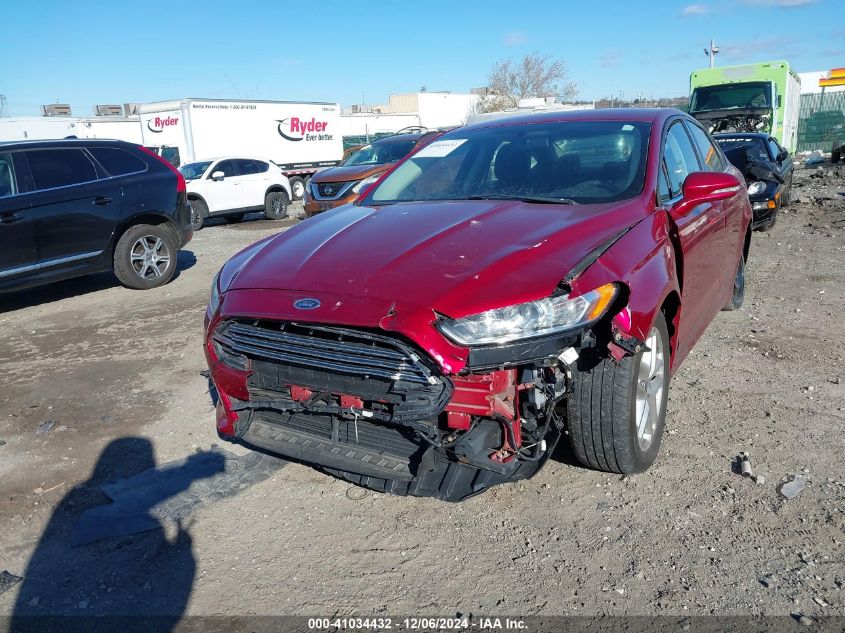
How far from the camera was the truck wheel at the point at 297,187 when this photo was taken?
2238 cm

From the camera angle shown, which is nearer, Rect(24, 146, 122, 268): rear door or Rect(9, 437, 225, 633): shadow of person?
Rect(9, 437, 225, 633): shadow of person

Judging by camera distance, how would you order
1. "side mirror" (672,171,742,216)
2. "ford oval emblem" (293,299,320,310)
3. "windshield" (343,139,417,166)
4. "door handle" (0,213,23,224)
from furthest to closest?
"windshield" (343,139,417,166)
"door handle" (0,213,23,224)
"side mirror" (672,171,742,216)
"ford oval emblem" (293,299,320,310)

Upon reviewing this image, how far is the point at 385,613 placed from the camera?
105 inches

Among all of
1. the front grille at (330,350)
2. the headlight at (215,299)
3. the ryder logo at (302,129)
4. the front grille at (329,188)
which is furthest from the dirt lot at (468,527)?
the ryder logo at (302,129)

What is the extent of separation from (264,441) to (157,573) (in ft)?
2.33

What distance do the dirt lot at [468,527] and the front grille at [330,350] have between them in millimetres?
825

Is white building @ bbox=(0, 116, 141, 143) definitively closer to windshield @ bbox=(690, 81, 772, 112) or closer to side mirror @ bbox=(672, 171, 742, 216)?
windshield @ bbox=(690, 81, 772, 112)

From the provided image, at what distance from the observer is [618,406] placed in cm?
307

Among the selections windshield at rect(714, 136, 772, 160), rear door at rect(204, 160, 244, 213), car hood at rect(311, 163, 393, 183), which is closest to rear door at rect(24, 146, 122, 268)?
car hood at rect(311, 163, 393, 183)

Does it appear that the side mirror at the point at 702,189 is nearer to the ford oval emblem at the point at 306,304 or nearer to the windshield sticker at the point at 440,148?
the windshield sticker at the point at 440,148

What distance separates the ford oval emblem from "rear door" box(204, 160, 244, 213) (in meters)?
13.2

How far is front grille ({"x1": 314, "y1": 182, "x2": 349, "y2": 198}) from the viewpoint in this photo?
43.7 ft

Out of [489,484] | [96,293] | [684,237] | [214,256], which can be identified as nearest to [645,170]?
[684,237]

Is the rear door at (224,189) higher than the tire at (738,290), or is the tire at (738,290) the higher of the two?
the rear door at (224,189)
